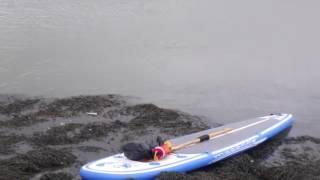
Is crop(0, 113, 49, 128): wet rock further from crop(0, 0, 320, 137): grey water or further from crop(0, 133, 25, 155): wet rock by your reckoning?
crop(0, 0, 320, 137): grey water

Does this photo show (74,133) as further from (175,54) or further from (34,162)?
(175,54)

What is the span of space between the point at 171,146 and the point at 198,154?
0.49 m

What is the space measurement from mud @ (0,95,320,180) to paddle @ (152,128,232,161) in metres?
0.47

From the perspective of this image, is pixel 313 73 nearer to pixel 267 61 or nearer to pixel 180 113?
pixel 267 61

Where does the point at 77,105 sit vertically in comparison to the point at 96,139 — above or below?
above

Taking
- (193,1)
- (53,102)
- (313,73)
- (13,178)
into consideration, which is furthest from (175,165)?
(193,1)

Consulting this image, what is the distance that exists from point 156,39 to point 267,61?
3751 millimetres

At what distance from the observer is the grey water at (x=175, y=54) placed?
40.2 ft

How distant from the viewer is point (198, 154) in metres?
8.53

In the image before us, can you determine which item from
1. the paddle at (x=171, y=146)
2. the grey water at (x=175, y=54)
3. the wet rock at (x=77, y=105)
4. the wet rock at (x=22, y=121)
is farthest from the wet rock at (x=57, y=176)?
the grey water at (x=175, y=54)

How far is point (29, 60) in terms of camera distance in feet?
46.0

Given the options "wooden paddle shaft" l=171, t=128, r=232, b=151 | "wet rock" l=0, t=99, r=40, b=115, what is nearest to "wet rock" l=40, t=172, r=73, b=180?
"wooden paddle shaft" l=171, t=128, r=232, b=151

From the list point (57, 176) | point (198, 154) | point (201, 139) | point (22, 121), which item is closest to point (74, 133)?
point (22, 121)

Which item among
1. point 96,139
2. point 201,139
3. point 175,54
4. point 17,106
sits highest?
point 175,54
